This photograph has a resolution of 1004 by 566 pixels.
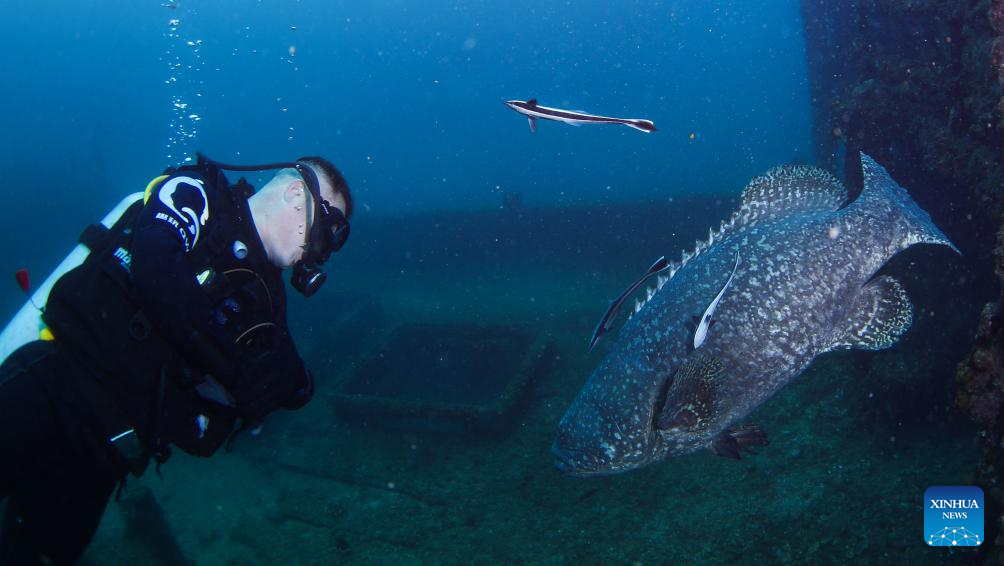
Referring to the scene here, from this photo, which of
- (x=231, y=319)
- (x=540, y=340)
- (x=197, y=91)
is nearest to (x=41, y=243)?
(x=540, y=340)

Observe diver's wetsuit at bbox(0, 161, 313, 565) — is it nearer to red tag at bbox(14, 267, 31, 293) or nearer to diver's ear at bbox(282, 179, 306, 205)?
red tag at bbox(14, 267, 31, 293)

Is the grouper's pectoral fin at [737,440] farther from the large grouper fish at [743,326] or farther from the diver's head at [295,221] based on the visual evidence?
the diver's head at [295,221]

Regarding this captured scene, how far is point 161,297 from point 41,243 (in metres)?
38.0

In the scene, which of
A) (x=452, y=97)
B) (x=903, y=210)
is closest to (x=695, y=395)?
(x=903, y=210)

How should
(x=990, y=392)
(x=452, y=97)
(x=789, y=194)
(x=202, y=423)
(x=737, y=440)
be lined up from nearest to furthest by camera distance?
(x=202, y=423) → (x=990, y=392) → (x=737, y=440) → (x=789, y=194) → (x=452, y=97)

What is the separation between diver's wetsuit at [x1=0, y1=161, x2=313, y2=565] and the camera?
260cm

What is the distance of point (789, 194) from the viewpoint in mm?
4270

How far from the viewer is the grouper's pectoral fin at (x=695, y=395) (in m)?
3.49

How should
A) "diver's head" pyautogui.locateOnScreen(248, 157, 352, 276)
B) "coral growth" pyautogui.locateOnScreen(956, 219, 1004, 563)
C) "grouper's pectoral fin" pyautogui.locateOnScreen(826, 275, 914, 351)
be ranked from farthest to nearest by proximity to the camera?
1. "grouper's pectoral fin" pyautogui.locateOnScreen(826, 275, 914, 351)
2. "diver's head" pyautogui.locateOnScreen(248, 157, 352, 276)
3. "coral growth" pyautogui.locateOnScreen(956, 219, 1004, 563)

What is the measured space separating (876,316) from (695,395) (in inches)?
73.4

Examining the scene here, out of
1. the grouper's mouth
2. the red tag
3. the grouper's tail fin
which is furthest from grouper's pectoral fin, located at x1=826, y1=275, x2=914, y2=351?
the red tag

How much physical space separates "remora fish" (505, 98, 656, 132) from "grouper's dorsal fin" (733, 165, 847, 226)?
148 cm

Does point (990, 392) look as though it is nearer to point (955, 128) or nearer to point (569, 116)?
point (569, 116)

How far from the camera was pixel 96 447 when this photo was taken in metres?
2.78
